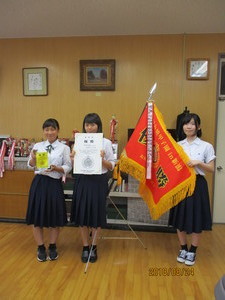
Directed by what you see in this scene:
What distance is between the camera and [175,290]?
2059 millimetres

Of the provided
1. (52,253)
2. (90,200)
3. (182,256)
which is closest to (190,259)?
(182,256)

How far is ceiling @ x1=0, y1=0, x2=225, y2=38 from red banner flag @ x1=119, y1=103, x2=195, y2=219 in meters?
1.12

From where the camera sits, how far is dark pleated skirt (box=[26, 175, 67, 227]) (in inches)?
95.1

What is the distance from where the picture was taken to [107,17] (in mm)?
2949

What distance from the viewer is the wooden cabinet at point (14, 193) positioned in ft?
11.1

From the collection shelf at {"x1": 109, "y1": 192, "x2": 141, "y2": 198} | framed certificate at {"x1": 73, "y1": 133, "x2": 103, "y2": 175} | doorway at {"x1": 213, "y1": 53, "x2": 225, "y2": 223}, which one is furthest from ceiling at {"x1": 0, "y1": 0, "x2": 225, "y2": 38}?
shelf at {"x1": 109, "y1": 192, "x2": 141, "y2": 198}

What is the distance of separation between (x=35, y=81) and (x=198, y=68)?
2.18 meters

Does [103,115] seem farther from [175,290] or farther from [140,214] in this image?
[175,290]

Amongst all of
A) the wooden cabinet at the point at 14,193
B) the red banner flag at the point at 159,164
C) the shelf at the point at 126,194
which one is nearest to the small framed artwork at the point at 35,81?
the wooden cabinet at the point at 14,193

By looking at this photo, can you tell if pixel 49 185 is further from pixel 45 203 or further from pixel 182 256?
Result: pixel 182 256

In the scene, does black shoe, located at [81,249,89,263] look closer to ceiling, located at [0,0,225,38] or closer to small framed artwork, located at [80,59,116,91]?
small framed artwork, located at [80,59,116,91]

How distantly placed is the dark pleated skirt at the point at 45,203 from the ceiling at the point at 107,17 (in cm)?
A: 176

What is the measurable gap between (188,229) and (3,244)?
1923 mm

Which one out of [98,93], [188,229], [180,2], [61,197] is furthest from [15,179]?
[180,2]
